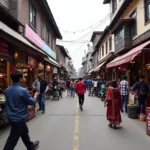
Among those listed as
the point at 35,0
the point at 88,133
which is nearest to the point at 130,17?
the point at 35,0

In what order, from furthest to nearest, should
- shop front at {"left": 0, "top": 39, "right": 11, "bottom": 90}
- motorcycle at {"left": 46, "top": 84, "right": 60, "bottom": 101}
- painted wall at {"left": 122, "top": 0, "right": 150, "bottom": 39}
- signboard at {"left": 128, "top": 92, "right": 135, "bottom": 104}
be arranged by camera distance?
motorcycle at {"left": 46, "top": 84, "right": 60, "bottom": 101} → painted wall at {"left": 122, "top": 0, "right": 150, "bottom": 39} → signboard at {"left": 128, "top": 92, "right": 135, "bottom": 104} → shop front at {"left": 0, "top": 39, "right": 11, "bottom": 90}

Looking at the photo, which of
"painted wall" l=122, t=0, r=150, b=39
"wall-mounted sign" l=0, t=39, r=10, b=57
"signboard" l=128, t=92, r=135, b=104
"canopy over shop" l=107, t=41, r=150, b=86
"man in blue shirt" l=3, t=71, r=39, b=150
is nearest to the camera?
"man in blue shirt" l=3, t=71, r=39, b=150

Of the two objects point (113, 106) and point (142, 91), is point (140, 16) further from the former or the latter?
point (113, 106)

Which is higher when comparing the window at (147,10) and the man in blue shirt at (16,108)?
the window at (147,10)

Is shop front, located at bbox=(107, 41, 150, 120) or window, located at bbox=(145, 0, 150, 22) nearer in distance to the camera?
shop front, located at bbox=(107, 41, 150, 120)

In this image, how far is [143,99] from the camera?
9.16 metres

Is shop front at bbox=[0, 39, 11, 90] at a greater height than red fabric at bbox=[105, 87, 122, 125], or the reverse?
shop front at bbox=[0, 39, 11, 90]

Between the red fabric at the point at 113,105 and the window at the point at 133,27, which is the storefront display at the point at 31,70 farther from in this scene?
the red fabric at the point at 113,105

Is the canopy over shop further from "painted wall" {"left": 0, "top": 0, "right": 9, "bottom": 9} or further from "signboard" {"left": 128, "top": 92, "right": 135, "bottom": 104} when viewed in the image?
"painted wall" {"left": 0, "top": 0, "right": 9, "bottom": 9}

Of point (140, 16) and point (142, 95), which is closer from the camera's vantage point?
point (142, 95)

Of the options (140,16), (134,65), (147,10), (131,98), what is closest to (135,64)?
(134,65)

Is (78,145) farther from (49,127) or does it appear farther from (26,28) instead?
(26,28)

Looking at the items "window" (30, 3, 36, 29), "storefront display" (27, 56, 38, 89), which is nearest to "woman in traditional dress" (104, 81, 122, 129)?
"storefront display" (27, 56, 38, 89)

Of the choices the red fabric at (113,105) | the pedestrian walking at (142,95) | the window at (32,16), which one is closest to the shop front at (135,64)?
the pedestrian walking at (142,95)
